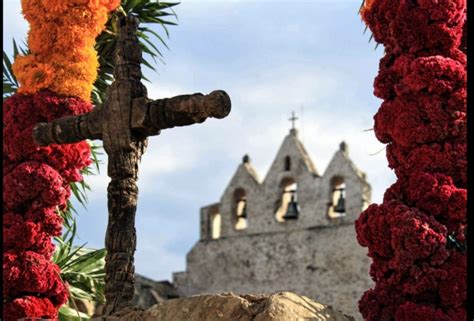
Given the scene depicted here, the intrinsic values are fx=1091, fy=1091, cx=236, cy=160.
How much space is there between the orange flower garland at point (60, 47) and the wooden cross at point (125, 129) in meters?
1.62

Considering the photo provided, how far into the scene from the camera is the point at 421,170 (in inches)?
267

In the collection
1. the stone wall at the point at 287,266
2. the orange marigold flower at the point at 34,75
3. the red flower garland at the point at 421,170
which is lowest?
the red flower garland at the point at 421,170

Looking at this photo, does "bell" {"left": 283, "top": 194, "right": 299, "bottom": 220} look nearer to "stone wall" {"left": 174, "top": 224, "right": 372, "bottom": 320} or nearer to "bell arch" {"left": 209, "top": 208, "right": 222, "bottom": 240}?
"stone wall" {"left": 174, "top": 224, "right": 372, "bottom": 320}

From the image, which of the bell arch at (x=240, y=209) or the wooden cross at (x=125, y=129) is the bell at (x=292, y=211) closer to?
the bell arch at (x=240, y=209)

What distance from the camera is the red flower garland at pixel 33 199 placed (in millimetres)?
8656

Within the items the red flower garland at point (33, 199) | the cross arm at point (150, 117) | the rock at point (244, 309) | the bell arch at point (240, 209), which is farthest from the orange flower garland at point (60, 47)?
the bell arch at point (240, 209)

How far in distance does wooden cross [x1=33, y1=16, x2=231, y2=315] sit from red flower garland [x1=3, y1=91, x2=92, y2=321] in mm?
1381

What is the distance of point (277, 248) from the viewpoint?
2850 cm

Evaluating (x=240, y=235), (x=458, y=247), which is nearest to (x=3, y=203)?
(x=458, y=247)

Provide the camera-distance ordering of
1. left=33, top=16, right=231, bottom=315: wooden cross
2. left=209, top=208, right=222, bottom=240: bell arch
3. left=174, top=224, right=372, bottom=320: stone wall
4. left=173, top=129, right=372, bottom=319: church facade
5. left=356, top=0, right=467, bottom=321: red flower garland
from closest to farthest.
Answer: left=356, top=0, right=467, bottom=321: red flower garland
left=33, top=16, right=231, bottom=315: wooden cross
left=174, top=224, right=372, bottom=320: stone wall
left=173, top=129, right=372, bottom=319: church facade
left=209, top=208, right=222, bottom=240: bell arch

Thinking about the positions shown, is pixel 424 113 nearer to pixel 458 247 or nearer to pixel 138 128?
pixel 458 247

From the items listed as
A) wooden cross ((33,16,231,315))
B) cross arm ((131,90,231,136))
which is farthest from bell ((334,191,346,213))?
cross arm ((131,90,231,136))

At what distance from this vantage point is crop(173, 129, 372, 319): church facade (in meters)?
27.0

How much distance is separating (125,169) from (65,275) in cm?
373
